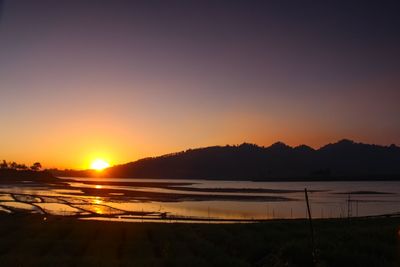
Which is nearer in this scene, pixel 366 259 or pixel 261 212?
pixel 366 259

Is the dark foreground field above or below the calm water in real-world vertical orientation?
above

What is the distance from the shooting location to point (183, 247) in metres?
23.2

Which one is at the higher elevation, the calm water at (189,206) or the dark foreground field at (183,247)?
the dark foreground field at (183,247)

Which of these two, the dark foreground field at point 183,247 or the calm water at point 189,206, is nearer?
the dark foreground field at point 183,247

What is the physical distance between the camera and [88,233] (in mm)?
28016

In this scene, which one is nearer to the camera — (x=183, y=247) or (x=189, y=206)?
(x=183, y=247)

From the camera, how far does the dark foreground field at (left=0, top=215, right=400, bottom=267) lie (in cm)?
1833

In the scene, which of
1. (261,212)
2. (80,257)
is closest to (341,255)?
(80,257)

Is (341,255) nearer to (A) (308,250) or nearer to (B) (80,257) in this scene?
(A) (308,250)

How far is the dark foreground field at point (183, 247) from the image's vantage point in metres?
18.3

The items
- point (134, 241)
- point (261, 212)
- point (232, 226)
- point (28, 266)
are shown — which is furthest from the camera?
point (261, 212)

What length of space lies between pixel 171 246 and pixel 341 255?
837 cm

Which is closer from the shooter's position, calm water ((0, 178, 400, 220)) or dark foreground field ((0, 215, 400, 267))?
dark foreground field ((0, 215, 400, 267))

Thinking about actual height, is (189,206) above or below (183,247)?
below
